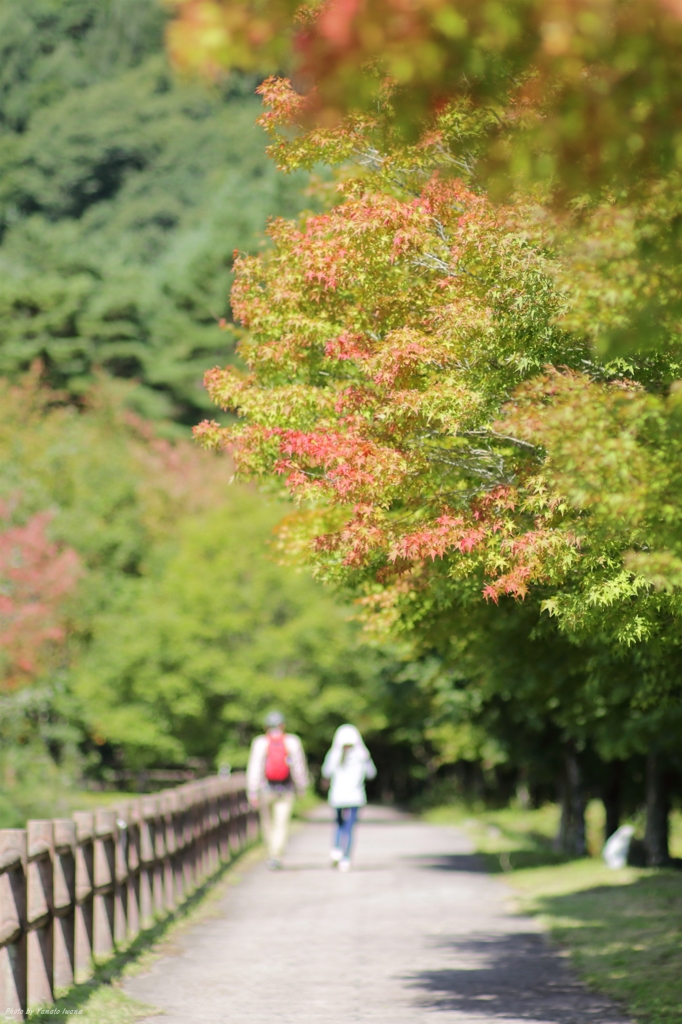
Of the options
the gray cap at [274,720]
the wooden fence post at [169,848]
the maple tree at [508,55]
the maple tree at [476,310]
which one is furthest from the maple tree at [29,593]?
the maple tree at [508,55]

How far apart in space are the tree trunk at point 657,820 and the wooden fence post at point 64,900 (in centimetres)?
1287

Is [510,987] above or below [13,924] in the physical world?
below

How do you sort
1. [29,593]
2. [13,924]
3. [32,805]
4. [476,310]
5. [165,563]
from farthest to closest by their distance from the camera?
[165,563] → [29,593] → [32,805] → [476,310] → [13,924]

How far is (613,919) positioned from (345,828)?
6.32 metres

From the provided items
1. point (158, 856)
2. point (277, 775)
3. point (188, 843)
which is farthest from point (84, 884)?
point (277, 775)

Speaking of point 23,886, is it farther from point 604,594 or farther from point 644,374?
point 644,374

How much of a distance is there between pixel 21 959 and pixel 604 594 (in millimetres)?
3701

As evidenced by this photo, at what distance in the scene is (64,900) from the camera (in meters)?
8.91

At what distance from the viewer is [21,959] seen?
779 centimetres

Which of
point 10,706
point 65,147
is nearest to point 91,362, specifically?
point 65,147

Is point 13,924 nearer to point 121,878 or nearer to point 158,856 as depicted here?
point 121,878

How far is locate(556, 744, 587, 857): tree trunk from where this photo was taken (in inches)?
901

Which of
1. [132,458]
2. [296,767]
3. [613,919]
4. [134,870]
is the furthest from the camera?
[132,458]

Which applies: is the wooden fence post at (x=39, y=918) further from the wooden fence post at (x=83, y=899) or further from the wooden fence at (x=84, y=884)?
the wooden fence post at (x=83, y=899)
